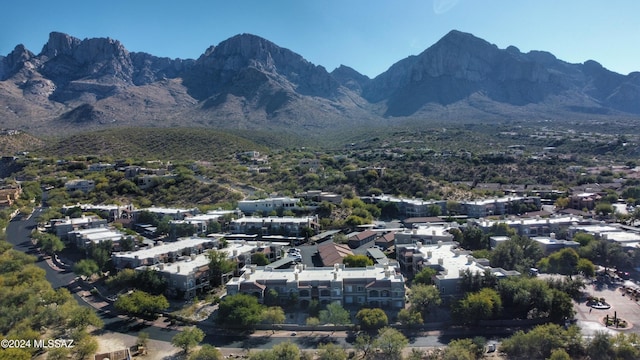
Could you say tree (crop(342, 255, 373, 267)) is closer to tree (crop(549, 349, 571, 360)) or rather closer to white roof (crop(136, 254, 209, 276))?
white roof (crop(136, 254, 209, 276))

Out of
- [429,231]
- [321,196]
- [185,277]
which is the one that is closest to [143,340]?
[185,277]

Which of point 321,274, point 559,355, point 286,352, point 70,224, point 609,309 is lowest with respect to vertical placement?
point 609,309

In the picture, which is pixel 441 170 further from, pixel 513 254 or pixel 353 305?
pixel 353 305

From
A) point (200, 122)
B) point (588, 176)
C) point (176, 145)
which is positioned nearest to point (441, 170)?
point (588, 176)

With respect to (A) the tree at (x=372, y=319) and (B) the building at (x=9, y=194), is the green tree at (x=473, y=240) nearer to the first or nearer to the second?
(A) the tree at (x=372, y=319)

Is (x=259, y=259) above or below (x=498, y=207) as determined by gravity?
below

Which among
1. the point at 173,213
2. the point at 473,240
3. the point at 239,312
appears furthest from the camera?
the point at 173,213

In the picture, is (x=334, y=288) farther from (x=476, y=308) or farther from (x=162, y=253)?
(x=162, y=253)
